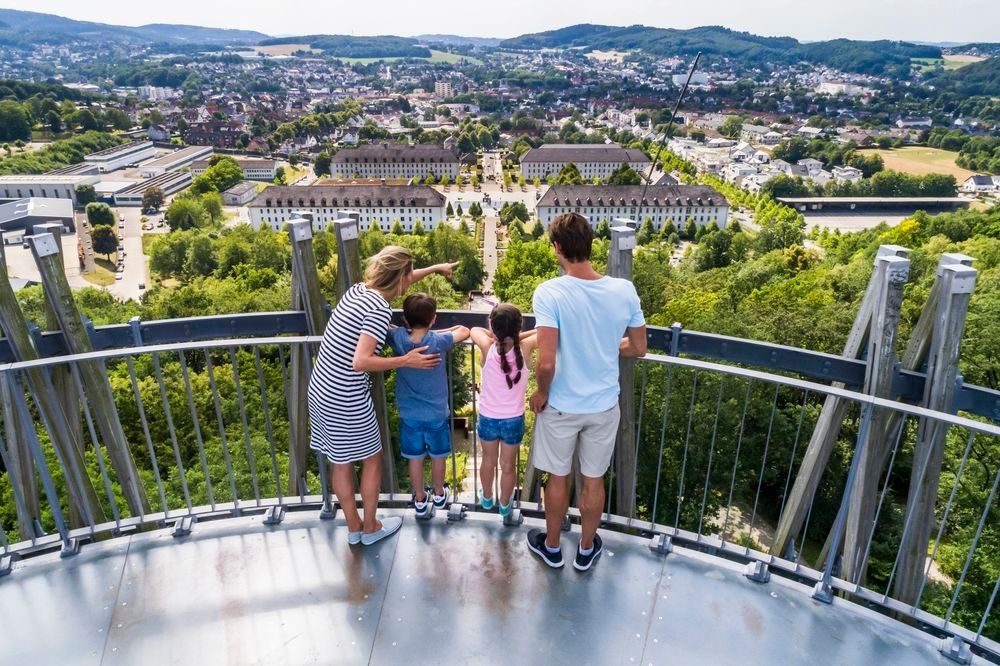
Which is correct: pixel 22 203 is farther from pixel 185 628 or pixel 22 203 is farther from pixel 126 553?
pixel 185 628

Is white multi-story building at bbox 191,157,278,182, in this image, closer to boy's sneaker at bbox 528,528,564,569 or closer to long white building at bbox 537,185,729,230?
long white building at bbox 537,185,729,230

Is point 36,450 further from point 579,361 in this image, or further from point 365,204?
point 365,204

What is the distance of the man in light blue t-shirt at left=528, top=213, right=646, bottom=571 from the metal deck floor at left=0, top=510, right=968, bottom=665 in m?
0.38

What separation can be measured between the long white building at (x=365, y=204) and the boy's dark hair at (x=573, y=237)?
56568mm

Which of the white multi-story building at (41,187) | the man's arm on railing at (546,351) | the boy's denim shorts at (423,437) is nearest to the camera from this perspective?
the man's arm on railing at (546,351)

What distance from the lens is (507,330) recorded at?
133 inches

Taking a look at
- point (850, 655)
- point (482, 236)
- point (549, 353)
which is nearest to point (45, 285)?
point (549, 353)

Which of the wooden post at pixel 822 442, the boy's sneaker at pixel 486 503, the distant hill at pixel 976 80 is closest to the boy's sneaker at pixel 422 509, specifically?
the boy's sneaker at pixel 486 503

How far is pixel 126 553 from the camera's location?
3.76 metres

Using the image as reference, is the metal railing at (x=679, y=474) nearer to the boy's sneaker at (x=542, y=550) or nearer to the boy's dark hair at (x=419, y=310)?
the boy's sneaker at (x=542, y=550)

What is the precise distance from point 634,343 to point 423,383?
118cm

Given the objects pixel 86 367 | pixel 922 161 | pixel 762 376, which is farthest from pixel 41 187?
pixel 922 161

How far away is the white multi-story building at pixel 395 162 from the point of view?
283ft

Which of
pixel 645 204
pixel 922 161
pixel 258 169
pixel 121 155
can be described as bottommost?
pixel 258 169
